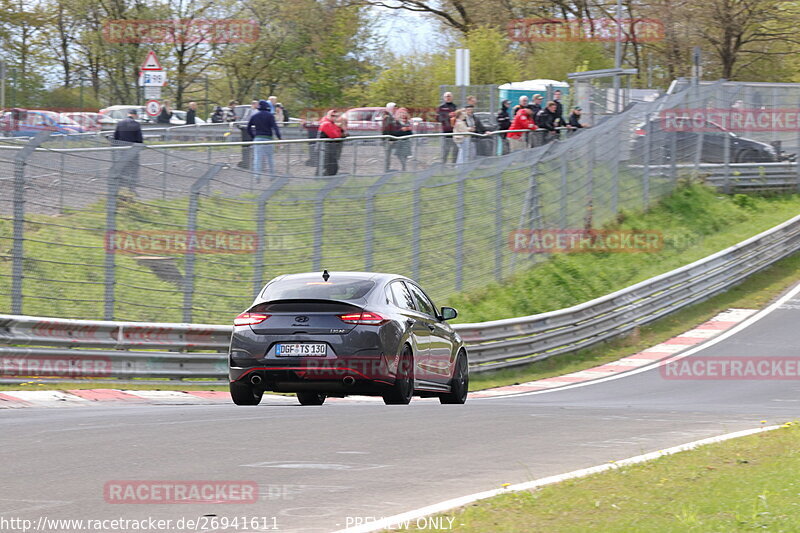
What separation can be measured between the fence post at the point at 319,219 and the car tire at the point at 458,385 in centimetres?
396

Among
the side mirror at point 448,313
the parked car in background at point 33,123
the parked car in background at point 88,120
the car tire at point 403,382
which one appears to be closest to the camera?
the car tire at point 403,382

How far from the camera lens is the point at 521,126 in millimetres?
27391

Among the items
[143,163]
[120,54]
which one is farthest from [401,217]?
[120,54]

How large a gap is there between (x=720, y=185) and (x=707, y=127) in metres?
1.82

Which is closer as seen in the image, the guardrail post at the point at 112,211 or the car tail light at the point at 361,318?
the car tail light at the point at 361,318

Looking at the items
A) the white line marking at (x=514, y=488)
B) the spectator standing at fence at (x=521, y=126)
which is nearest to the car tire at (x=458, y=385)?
the white line marking at (x=514, y=488)

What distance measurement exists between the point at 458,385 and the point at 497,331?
6.79 meters

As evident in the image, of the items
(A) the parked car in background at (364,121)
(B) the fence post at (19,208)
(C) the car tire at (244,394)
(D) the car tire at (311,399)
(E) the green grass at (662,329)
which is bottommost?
(E) the green grass at (662,329)

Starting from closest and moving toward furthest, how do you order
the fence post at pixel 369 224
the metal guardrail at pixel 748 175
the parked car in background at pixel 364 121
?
the fence post at pixel 369 224, the metal guardrail at pixel 748 175, the parked car in background at pixel 364 121

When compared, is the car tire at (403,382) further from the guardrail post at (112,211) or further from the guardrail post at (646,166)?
the guardrail post at (646,166)

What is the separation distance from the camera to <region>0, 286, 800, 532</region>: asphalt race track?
688 cm

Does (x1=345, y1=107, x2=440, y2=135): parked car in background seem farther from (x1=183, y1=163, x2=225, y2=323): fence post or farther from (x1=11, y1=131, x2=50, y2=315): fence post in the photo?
(x1=11, y1=131, x2=50, y2=315): fence post

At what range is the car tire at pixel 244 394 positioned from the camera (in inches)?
489

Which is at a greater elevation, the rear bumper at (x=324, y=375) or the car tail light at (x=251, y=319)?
the car tail light at (x=251, y=319)
